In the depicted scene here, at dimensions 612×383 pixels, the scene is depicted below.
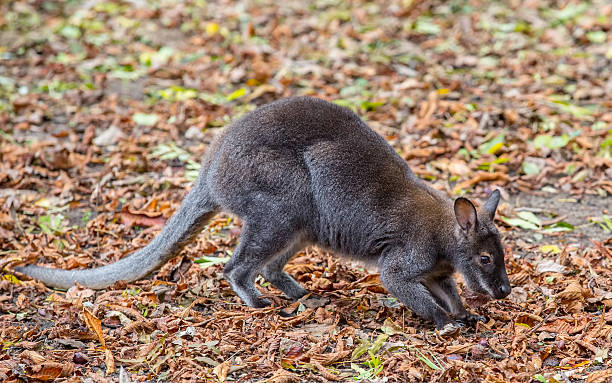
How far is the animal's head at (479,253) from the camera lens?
5.38m

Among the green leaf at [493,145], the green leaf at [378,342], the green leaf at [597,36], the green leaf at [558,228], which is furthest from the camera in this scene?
the green leaf at [597,36]

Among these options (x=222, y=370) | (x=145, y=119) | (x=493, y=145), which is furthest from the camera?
(x=145, y=119)

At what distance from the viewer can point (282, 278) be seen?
6039 mm

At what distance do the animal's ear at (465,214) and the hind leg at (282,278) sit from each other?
4.06 feet

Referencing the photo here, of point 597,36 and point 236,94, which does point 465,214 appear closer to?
point 236,94

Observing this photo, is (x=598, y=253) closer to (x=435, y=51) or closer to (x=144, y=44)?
(x=435, y=51)

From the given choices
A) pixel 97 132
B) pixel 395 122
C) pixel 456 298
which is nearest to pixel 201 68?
pixel 97 132

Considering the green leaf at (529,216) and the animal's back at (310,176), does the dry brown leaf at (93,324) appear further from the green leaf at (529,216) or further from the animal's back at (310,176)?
the green leaf at (529,216)

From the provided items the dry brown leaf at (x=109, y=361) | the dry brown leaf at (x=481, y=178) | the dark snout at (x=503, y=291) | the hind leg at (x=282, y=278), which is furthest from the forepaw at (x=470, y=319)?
the dry brown leaf at (x=109, y=361)

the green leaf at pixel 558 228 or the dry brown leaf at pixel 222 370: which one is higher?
the dry brown leaf at pixel 222 370

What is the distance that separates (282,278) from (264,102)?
12.8ft

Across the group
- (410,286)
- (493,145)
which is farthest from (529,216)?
(410,286)

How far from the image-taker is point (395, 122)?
8883 millimetres

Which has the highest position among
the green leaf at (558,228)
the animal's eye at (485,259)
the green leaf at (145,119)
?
the animal's eye at (485,259)
